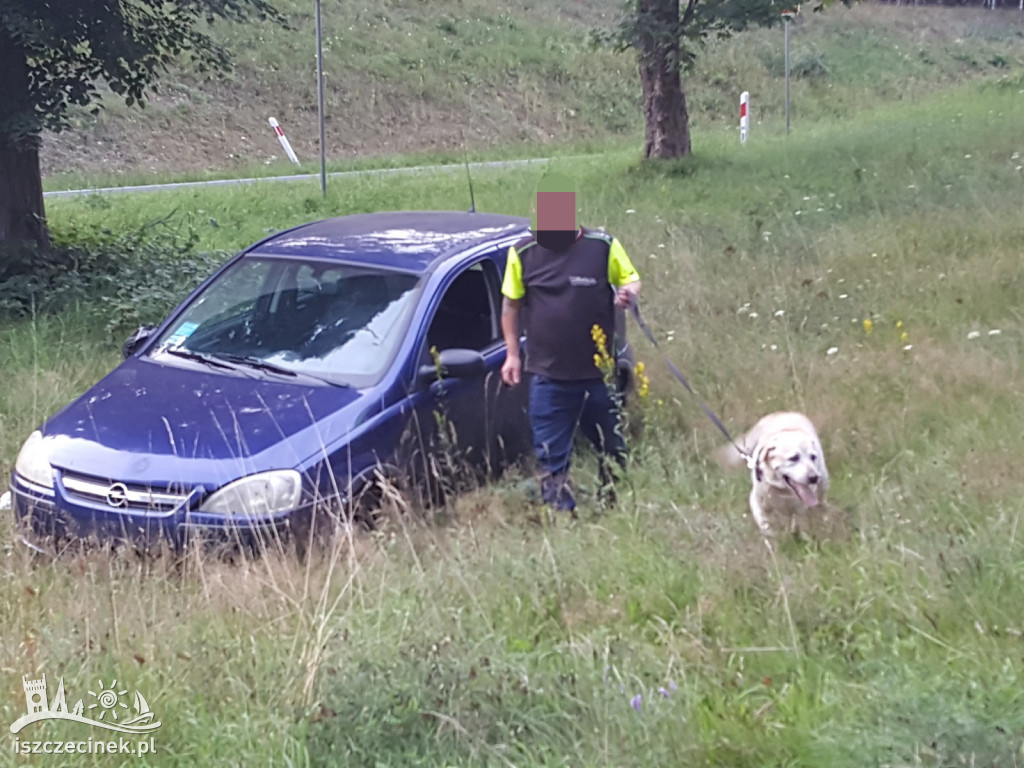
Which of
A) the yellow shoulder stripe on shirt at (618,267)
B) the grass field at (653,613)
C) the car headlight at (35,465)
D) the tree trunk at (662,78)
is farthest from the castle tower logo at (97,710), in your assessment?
the tree trunk at (662,78)

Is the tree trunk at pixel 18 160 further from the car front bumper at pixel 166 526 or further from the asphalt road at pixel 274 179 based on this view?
the asphalt road at pixel 274 179

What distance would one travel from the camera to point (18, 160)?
9.18 meters

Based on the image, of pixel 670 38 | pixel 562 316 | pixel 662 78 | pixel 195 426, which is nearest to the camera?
pixel 195 426

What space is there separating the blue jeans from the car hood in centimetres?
89

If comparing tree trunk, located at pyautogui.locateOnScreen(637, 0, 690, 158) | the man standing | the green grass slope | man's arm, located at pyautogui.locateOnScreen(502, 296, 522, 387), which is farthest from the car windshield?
the green grass slope

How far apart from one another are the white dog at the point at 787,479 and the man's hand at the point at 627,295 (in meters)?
0.90

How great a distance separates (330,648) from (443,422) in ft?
5.99

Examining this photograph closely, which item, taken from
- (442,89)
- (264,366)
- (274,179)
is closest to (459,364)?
(264,366)

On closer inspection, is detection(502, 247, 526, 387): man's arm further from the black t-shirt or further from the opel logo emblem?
the opel logo emblem

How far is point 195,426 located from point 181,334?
1.21 metres

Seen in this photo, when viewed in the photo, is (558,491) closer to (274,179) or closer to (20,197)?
(20,197)

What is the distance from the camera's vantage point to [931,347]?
6.80 metres

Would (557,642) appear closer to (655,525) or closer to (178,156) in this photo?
(655,525)

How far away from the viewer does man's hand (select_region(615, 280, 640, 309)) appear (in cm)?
489
